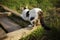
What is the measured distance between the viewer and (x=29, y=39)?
405cm

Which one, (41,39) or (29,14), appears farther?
(29,14)

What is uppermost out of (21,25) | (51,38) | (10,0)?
(10,0)

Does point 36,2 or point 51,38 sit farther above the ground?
point 36,2

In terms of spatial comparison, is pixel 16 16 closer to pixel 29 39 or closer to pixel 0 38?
pixel 29 39

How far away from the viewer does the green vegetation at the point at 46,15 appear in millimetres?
4254

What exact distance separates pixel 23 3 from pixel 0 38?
4.06 meters

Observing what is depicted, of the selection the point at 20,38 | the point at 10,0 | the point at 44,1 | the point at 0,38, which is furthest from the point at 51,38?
the point at 44,1

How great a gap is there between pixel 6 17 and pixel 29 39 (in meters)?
1.49

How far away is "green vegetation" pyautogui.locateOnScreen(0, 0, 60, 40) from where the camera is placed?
425cm

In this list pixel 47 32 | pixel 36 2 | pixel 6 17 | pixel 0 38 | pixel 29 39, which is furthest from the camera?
pixel 36 2

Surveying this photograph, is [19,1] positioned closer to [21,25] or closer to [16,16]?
[16,16]

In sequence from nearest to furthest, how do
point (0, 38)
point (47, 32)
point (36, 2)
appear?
point (0, 38) < point (47, 32) < point (36, 2)

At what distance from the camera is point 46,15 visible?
20.8 ft

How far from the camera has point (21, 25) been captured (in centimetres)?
453
